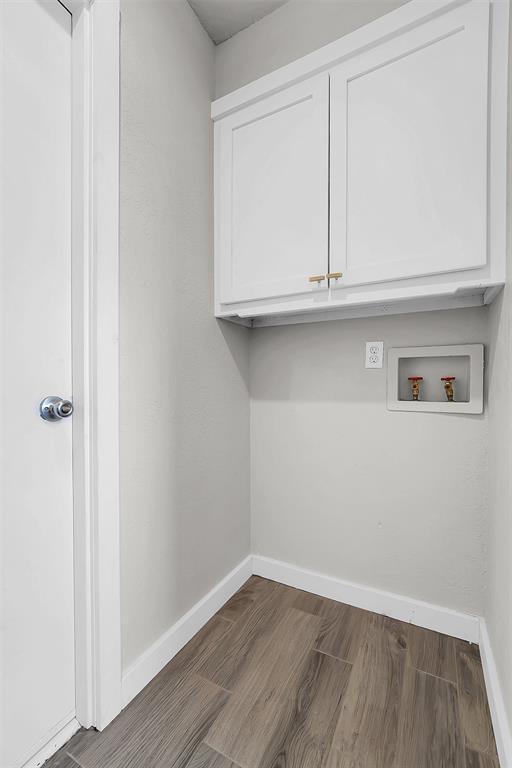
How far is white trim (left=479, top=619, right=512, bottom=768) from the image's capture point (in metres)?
0.86

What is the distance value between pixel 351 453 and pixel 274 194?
1.10 m

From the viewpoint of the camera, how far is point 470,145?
103 cm

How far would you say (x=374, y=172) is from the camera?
1.17m

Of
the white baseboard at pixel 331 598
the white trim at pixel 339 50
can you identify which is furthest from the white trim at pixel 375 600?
the white trim at pixel 339 50

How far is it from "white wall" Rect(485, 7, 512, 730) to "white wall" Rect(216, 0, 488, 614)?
107 mm

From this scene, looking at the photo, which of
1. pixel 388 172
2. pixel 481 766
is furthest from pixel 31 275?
pixel 481 766

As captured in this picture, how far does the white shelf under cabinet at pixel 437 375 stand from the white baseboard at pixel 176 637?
1055 millimetres

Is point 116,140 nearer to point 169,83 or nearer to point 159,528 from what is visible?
point 169,83

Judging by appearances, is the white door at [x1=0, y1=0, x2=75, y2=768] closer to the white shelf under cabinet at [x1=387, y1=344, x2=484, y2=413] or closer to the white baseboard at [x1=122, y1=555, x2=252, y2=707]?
the white baseboard at [x1=122, y1=555, x2=252, y2=707]

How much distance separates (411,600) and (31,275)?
1.72 metres

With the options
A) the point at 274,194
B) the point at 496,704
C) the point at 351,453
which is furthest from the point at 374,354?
the point at 496,704

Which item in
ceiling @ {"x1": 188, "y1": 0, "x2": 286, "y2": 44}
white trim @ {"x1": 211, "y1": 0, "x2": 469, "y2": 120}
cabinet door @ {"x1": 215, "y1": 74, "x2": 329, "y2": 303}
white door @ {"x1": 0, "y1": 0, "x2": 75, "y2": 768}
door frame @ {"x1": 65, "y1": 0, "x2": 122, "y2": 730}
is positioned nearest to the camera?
white door @ {"x1": 0, "y1": 0, "x2": 75, "y2": 768}

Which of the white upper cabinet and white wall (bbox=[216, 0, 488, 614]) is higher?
the white upper cabinet

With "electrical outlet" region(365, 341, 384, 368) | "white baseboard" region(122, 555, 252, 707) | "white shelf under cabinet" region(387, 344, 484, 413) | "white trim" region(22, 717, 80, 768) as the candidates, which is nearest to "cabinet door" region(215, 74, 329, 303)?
"electrical outlet" region(365, 341, 384, 368)
